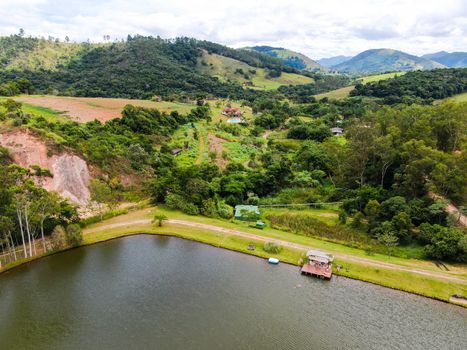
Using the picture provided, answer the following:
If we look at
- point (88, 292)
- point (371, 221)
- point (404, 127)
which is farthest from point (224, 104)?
point (88, 292)

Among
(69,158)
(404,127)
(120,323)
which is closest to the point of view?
(120,323)

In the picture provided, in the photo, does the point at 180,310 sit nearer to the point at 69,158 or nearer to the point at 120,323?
the point at 120,323

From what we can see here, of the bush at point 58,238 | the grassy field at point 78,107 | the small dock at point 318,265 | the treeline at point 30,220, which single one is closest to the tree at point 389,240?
the small dock at point 318,265

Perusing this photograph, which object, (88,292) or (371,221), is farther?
(371,221)

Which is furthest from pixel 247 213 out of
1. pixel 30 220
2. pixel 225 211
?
pixel 30 220

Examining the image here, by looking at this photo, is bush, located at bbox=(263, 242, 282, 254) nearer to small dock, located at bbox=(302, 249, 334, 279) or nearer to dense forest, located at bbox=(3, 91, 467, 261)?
small dock, located at bbox=(302, 249, 334, 279)

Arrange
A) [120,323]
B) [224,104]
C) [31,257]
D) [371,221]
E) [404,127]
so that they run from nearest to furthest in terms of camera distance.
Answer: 1. [120,323]
2. [31,257]
3. [371,221]
4. [404,127]
5. [224,104]

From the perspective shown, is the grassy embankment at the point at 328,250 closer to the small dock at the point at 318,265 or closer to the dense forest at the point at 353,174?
the small dock at the point at 318,265

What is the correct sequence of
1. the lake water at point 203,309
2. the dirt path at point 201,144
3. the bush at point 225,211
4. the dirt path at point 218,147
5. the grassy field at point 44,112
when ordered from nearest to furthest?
1. the lake water at point 203,309
2. the bush at point 225,211
3. the dirt path at point 218,147
4. the dirt path at point 201,144
5. the grassy field at point 44,112
